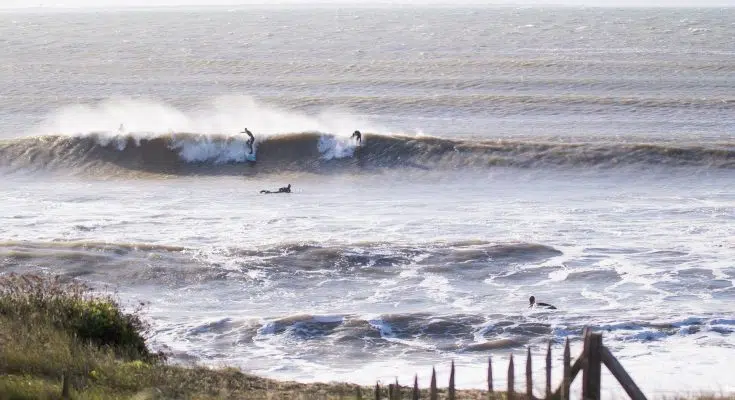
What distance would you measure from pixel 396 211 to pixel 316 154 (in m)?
11.0

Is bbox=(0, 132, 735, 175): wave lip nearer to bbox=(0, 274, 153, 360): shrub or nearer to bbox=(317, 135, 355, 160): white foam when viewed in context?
bbox=(317, 135, 355, 160): white foam

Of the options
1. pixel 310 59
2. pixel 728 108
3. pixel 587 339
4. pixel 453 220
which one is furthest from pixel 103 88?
pixel 587 339

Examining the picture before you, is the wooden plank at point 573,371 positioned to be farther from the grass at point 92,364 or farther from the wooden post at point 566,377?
the grass at point 92,364

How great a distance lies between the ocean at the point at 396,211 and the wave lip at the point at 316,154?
10 cm

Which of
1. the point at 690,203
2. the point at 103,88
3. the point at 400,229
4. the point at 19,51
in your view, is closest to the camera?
the point at 400,229

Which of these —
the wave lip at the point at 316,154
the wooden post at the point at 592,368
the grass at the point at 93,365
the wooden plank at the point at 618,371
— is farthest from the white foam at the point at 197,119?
the wooden plank at the point at 618,371

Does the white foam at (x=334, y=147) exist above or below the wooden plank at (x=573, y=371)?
above

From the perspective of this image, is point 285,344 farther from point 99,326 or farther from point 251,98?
point 251,98

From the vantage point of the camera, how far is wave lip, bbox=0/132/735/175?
35.0 meters

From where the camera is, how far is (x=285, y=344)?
15.2 meters

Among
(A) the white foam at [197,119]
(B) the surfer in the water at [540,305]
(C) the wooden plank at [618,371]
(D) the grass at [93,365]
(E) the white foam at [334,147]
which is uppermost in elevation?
(A) the white foam at [197,119]

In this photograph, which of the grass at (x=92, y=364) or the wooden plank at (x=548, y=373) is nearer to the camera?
the wooden plank at (x=548, y=373)

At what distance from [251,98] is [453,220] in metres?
32.9

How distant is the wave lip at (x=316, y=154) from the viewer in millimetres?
35000
